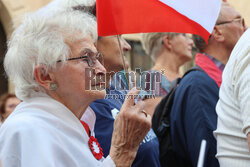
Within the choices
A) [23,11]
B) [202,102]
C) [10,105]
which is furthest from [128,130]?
[23,11]

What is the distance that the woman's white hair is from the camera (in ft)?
6.76

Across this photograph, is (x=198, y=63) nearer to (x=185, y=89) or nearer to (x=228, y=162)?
(x=185, y=89)

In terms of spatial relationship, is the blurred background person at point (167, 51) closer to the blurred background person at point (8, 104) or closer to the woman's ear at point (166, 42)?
the woman's ear at point (166, 42)

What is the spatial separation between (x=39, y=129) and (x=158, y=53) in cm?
261

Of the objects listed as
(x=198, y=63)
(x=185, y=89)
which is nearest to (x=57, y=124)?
(x=185, y=89)

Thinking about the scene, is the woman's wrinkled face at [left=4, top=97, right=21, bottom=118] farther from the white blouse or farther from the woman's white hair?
the white blouse

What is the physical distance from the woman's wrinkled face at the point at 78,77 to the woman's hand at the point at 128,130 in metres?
0.20

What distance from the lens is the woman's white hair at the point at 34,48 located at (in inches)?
81.1

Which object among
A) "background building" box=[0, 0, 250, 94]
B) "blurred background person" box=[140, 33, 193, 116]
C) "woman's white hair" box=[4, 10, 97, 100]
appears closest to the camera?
"woman's white hair" box=[4, 10, 97, 100]

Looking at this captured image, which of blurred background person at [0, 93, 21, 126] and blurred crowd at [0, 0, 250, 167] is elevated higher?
blurred crowd at [0, 0, 250, 167]

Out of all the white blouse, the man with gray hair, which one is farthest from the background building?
the white blouse

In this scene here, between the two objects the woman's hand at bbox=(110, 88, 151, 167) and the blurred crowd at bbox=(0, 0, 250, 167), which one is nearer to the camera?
the blurred crowd at bbox=(0, 0, 250, 167)

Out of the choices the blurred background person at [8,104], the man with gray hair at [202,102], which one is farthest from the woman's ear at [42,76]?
the blurred background person at [8,104]

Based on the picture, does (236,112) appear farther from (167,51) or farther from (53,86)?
(167,51)
